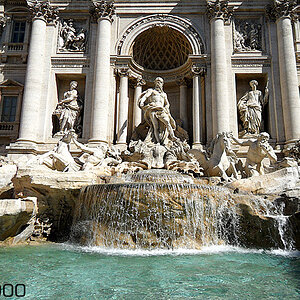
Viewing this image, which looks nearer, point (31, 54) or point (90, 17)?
point (31, 54)

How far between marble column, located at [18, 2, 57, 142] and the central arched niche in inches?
200

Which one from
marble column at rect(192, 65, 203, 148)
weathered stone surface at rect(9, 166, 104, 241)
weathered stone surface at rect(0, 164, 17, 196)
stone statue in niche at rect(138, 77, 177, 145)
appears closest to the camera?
weathered stone surface at rect(9, 166, 104, 241)

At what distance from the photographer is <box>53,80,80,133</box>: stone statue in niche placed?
15.1m

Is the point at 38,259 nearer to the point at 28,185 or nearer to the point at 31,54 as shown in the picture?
the point at 28,185

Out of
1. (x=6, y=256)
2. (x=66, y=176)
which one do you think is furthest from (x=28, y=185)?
(x=6, y=256)

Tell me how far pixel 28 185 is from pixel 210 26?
1280 cm

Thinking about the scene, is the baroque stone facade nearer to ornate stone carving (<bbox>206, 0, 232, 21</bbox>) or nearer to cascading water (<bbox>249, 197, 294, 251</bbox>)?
ornate stone carving (<bbox>206, 0, 232, 21</bbox>)

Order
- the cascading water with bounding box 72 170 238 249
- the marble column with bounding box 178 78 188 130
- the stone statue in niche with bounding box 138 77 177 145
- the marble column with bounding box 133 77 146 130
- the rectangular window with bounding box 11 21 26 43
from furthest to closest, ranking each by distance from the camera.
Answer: the rectangular window with bounding box 11 21 26 43, the marble column with bounding box 133 77 146 130, the marble column with bounding box 178 78 188 130, the stone statue in niche with bounding box 138 77 177 145, the cascading water with bounding box 72 170 238 249

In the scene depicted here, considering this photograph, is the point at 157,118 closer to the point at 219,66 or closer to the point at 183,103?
the point at 183,103

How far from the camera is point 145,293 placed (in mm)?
3707

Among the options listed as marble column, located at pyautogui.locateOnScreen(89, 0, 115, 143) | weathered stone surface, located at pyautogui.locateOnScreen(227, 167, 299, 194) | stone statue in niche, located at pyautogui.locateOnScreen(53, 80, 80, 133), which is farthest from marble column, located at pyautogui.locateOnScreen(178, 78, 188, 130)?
weathered stone surface, located at pyautogui.locateOnScreen(227, 167, 299, 194)

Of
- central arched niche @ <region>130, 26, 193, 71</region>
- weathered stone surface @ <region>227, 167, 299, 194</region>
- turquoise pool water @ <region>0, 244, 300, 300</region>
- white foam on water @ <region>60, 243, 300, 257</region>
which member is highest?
central arched niche @ <region>130, 26, 193, 71</region>

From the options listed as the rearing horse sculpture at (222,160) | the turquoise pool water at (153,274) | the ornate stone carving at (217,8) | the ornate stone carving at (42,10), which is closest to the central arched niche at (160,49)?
the ornate stone carving at (217,8)

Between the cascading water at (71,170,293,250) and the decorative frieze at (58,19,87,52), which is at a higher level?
the decorative frieze at (58,19,87,52)
